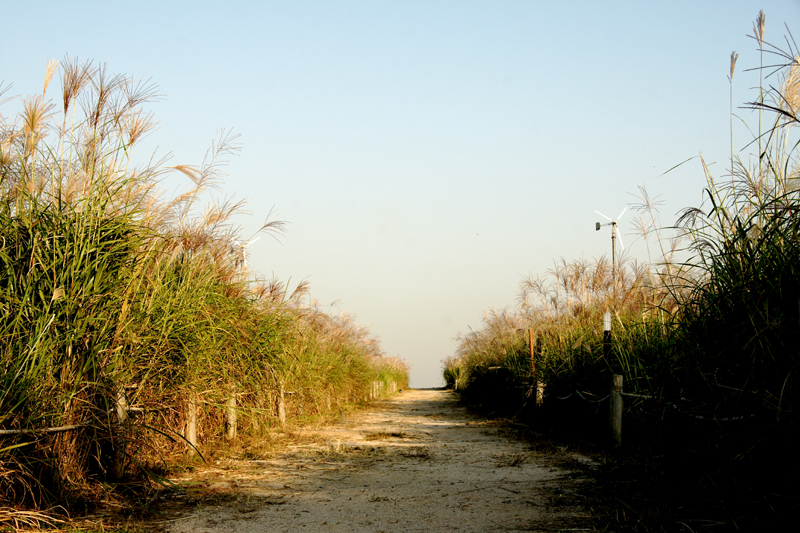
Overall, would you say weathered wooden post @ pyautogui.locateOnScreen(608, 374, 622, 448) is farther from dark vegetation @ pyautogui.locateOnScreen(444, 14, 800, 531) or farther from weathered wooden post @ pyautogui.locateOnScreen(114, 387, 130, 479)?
weathered wooden post @ pyautogui.locateOnScreen(114, 387, 130, 479)

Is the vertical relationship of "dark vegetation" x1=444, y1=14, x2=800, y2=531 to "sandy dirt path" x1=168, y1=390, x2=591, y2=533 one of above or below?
above

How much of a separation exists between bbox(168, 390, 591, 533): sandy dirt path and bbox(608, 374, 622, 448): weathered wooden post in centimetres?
86

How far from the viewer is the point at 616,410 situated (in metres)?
6.73

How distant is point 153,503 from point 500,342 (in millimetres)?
11803

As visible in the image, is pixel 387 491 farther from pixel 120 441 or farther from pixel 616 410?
pixel 616 410

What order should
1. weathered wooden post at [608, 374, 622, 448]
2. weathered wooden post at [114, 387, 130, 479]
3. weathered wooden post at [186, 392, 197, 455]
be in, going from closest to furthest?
weathered wooden post at [114, 387, 130, 479]
weathered wooden post at [186, 392, 197, 455]
weathered wooden post at [608, 374, 622, 448]

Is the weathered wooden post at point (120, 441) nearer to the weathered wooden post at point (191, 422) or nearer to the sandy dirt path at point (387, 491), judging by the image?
the sandy dirt path at point (387, 491)

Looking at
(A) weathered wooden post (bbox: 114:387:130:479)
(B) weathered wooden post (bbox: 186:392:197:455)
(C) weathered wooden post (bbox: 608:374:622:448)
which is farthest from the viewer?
(C) weathered wooden post (bbox: 608:374:622:448)

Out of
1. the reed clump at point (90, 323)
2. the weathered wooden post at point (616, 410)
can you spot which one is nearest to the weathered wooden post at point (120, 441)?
the reed clump at point (90, 323)

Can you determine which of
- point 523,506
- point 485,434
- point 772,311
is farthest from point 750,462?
point 485,434

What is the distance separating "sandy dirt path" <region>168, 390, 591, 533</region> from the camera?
394 centimetres

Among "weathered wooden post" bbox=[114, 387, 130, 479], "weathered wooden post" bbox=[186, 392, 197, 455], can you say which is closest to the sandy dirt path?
"weathered wooden post" bbox=[186, 392, 197, 455]

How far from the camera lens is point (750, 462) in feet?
9.40

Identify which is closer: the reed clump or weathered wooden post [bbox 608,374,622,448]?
the reed clump
